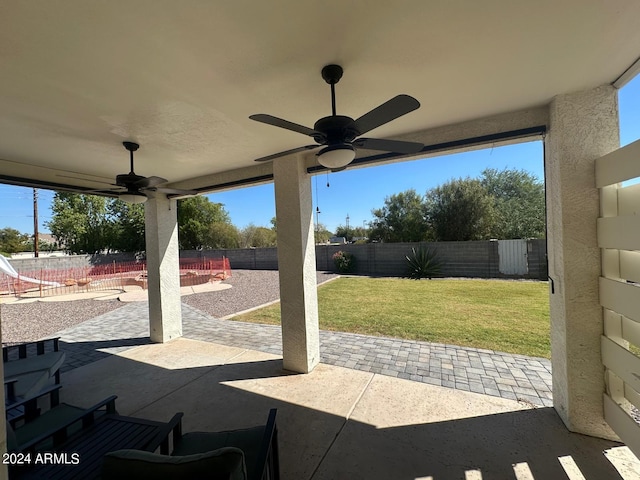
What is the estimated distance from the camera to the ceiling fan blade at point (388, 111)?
156 centimetres

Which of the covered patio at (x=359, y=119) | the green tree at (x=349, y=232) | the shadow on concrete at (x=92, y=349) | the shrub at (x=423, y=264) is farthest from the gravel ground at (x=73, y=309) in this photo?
the green tree at (x=349, y=232)

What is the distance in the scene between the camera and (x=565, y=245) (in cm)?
231

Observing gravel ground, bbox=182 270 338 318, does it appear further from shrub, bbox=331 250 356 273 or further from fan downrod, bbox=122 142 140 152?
fan downrod, bbox=122 142 140 152

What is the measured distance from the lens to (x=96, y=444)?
1811mm

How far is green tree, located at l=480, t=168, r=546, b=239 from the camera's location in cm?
1437

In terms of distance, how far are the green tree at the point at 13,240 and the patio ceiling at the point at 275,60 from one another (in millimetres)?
28583

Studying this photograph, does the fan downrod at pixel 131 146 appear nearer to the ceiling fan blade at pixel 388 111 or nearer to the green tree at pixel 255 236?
the ceiling fan blade at pixel 388 111

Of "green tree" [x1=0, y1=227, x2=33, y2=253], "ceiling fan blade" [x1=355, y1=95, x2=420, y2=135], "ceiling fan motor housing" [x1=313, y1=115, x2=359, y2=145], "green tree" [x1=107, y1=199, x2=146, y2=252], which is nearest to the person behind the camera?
"ceiling fan blade" [x1=355, y1=95, x2=420, y2=135]

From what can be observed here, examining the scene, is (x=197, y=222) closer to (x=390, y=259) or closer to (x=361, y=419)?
(x=390, y=259)

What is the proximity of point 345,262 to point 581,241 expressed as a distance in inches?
433

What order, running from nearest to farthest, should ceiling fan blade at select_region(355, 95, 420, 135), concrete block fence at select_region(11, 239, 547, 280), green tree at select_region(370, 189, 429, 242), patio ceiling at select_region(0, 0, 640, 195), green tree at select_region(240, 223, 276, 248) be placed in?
patio ceiling at select_region(0, 0, 640, 195), ceiling fan blade at select_region(355, 95, 420, 135), concrete block fence at select_region(11, 239, 547, 280), green tree at select_region(370, 189, 429, 242), green tree at select_region(240, 223, 276, 248)

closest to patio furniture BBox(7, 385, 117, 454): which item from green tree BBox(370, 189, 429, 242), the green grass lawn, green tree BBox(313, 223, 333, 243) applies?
the green grass lawn

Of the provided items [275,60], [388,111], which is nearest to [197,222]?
[275,60]

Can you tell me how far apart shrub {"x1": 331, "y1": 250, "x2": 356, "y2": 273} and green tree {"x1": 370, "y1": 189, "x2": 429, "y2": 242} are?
522 centimetres
